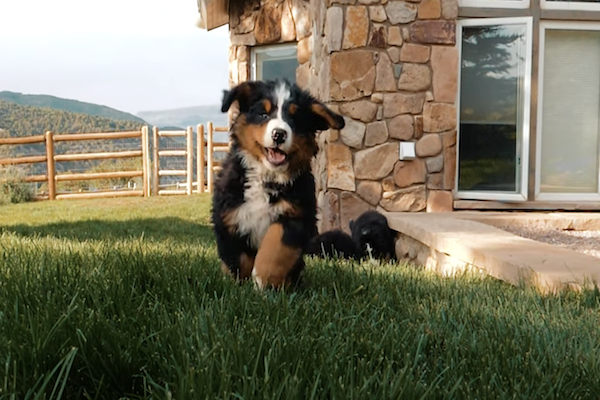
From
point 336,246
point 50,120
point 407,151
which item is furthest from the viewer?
point 50,120

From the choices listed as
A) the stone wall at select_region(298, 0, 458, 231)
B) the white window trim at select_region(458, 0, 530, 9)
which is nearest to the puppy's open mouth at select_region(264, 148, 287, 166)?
the stone wall at select_region(298, 0, 458, 231)

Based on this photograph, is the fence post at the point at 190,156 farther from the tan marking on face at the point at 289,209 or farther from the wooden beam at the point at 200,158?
the tan marking on face at the point at 289,209

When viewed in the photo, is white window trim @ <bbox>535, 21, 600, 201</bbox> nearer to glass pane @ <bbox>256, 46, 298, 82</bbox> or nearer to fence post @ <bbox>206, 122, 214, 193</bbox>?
glass pane @ <bbox>256, 46, 298, 82</bbox>

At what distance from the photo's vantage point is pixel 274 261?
279cm

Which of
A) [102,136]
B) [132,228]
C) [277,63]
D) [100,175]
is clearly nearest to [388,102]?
[277,63]

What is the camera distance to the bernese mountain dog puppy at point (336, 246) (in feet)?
17.4

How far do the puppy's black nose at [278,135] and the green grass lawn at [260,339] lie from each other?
71cm

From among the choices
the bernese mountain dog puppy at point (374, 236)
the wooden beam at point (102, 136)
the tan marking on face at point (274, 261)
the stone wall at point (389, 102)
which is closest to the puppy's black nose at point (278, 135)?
the tan marking on face at point (274, 261)

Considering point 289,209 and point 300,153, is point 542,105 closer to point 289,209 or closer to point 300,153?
point 300,153

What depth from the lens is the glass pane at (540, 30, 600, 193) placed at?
7.15m

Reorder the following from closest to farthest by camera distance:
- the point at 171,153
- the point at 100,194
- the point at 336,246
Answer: the point at 336,246
the point at 100,194
the point at 171,153

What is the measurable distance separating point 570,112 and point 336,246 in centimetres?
377

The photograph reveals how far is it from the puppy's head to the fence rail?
14142mm

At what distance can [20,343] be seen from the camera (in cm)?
157
